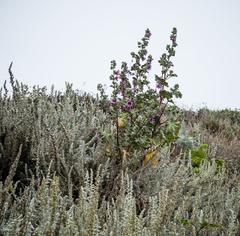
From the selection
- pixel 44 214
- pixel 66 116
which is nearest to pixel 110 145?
pixel 66 116

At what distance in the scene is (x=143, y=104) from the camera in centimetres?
277

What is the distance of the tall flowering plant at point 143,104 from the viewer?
266cm

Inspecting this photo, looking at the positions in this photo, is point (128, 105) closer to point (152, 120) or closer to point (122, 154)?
point (152, 120)

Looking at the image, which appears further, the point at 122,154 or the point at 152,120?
the point at 152,120

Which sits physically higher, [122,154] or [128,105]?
[128,105]

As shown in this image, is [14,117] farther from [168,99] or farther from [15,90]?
[168,99]

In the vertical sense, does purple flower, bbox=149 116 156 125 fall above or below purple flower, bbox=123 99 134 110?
below

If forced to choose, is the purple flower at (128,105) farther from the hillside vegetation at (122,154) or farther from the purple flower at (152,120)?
the purple flower at (152,120)

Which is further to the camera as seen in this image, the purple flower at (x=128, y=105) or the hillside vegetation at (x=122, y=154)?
the purple flower at (x=128, y=105)

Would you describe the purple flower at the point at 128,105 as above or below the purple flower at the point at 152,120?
above

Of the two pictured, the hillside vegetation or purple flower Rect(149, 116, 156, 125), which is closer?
the hillside vegetation

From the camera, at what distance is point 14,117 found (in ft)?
7.98

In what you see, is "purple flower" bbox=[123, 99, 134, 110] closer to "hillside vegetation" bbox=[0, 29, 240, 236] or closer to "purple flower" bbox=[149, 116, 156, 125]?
"hillside vegetation" bbox=[0, 29, 240, 236]

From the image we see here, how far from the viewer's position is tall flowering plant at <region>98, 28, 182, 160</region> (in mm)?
2658
